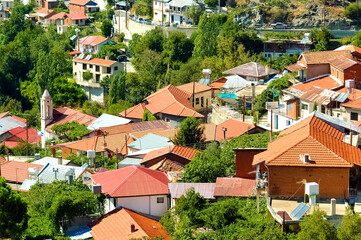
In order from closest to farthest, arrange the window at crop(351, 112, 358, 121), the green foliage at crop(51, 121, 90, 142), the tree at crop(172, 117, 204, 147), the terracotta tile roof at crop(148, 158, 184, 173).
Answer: the terracotta tile roof at crop(148, 158, 184, 173) < the window at crop(351, 112, 358, 121) < the tree at crop(172, 117, 204, 147) < the green foliage at crop(51, 121, 90, 142)

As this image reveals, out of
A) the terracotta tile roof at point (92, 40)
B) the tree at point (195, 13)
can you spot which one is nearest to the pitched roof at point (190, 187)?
the tree at point (195, 13)

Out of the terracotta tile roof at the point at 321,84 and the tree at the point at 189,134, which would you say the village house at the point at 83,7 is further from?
the tree at the point at 189,134

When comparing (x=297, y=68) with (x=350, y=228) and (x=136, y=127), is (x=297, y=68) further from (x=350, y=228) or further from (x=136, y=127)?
(x=350, y=228)

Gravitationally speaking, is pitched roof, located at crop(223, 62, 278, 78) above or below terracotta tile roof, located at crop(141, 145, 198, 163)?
above

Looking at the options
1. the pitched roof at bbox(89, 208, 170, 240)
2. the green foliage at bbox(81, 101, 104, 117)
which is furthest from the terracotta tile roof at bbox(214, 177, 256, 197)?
the green foliage at bbox(81, 101, 104, 117)

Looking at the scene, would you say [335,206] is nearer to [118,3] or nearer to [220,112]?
[220,112]

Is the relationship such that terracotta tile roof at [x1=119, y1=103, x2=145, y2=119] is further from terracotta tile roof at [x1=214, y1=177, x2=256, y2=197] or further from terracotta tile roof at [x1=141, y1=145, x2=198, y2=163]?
terracotta tile roof at [x1=214, y1=177, x2=256, y2=197]

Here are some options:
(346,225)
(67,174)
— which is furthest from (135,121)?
(346,225)
